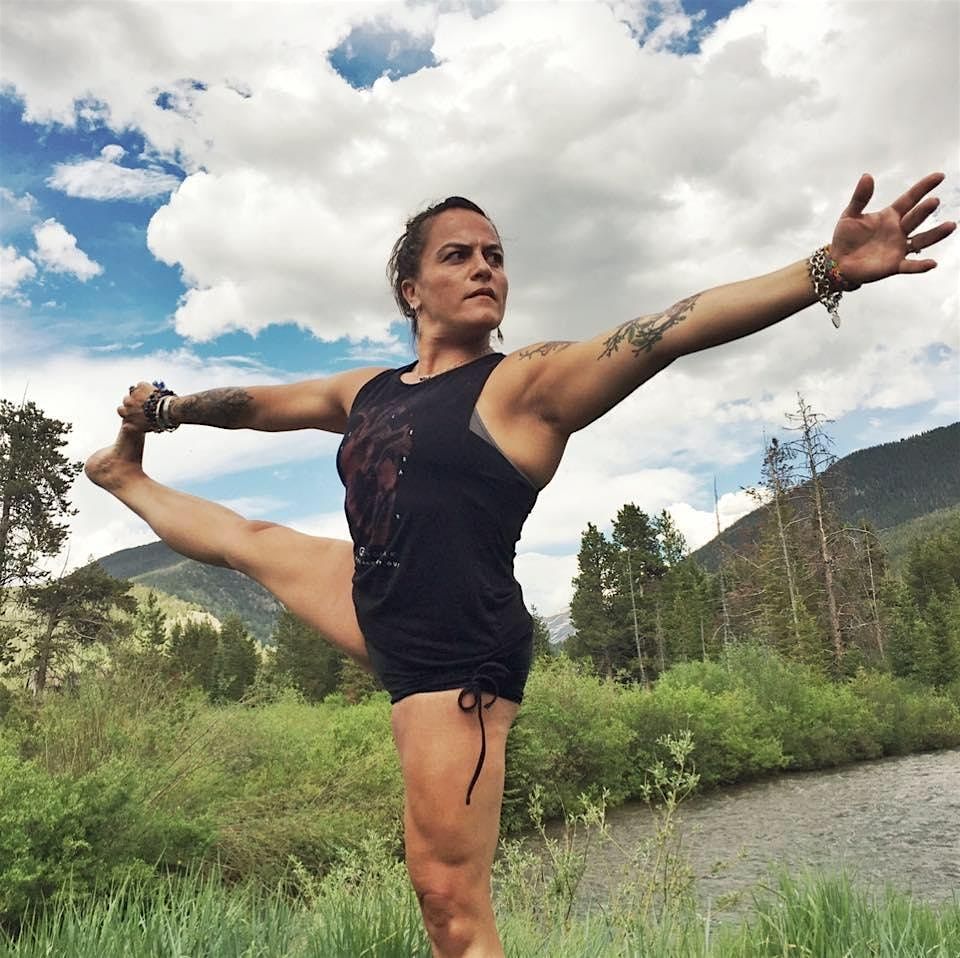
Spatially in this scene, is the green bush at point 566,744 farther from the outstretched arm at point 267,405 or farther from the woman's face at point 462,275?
the woman's face at point 462,275

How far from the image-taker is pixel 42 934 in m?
2.91

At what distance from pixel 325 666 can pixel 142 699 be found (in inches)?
1811

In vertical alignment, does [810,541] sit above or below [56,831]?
above

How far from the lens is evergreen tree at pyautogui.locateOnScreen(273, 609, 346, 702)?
52969mm

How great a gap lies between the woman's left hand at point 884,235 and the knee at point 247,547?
1706mm

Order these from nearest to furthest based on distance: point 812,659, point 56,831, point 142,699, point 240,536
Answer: point 240,536 < point 56,831 < point 142,699 < point 812,659

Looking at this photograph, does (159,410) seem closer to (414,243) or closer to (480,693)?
(414,243)

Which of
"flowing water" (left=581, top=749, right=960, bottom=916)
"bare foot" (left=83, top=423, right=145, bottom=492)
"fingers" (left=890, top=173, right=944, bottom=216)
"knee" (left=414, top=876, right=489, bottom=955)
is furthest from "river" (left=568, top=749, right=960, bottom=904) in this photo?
"fingers" (left=890, top=173, right=944, bottom=216)

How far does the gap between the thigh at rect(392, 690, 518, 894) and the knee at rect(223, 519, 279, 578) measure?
860mm

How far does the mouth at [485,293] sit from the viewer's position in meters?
2.15

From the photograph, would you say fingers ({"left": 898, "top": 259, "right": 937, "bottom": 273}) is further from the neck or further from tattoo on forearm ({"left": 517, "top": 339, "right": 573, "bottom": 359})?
the neck

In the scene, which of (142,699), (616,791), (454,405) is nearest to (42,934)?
(454,405)

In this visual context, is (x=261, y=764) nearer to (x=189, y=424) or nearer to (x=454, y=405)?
(x=189, y=424)

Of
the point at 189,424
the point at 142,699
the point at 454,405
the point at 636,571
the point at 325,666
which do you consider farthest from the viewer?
the point at 325,666
